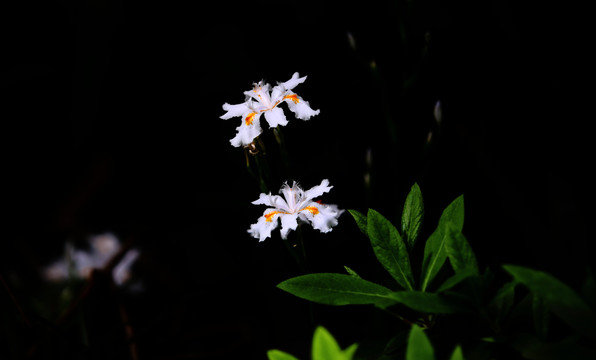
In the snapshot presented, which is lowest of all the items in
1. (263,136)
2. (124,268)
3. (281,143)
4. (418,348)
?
(418,348)

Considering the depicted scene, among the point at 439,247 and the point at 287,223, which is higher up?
the point at 287,223

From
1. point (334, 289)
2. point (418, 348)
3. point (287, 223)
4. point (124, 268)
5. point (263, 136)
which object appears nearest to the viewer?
point (418, 348)

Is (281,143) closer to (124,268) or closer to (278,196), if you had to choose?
(278,196)

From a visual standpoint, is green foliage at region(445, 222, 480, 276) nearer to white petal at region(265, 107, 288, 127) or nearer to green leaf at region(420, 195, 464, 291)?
green leaf at region(420, 195, 464, 291)

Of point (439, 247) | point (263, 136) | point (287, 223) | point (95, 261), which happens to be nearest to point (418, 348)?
point (439, 247)

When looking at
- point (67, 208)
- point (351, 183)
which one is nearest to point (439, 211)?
point (351, 183)

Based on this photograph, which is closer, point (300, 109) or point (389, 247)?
point (389, 247)

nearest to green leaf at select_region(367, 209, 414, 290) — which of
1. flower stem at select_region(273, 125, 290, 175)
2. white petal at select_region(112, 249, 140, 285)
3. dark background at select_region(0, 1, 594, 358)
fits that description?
flower stem at select_region(273, 125, 290, 175)

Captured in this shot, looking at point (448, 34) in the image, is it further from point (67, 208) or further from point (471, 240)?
point (67, 208)
